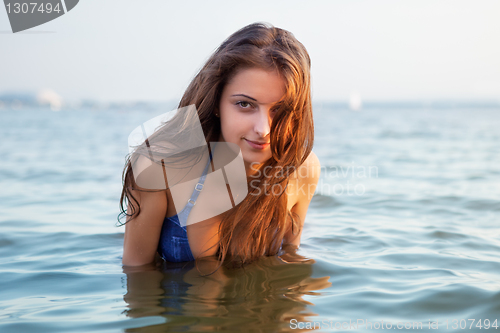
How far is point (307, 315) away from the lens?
6.96 feet

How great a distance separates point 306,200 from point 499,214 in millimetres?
2342

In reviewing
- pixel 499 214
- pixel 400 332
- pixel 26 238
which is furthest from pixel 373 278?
pixel 26 238

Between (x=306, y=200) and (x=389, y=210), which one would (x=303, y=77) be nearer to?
(x=306, y=200)

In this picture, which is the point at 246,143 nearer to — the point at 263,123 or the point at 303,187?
the point at 263,123

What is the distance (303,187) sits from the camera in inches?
127

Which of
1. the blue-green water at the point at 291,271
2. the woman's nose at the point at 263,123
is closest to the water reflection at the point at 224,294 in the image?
the blue-green water at the point at 291,271

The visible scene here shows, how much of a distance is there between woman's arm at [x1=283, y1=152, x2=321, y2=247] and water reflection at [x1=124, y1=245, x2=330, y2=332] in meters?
0.30

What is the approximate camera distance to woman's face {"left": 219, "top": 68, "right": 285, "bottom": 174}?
235 cm

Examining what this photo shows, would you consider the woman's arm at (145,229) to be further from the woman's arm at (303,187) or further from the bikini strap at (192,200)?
the woman's arm at (303,187)

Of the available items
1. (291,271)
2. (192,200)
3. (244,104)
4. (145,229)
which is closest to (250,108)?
(244,104)

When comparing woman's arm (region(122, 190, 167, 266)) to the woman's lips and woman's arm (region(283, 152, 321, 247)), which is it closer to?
the woman's lips

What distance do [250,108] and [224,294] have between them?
111 centimetres

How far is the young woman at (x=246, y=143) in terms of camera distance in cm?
237

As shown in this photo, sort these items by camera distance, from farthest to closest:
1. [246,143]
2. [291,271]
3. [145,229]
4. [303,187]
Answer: [303,187] → [291,271] → [145,229] → [246,143]
